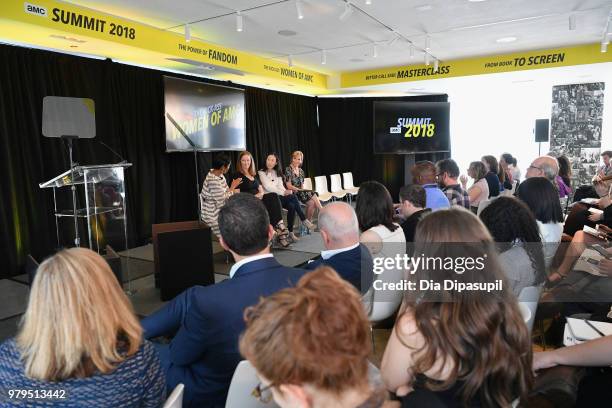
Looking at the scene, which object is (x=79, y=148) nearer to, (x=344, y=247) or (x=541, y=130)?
(x=344, y=247)

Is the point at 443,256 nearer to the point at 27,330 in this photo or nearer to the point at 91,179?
the point at 27,330

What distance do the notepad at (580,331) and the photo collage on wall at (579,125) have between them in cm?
909

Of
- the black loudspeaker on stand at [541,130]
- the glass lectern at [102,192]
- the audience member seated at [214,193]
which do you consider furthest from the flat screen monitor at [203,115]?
the black loudspeaker on stand at [541,130]

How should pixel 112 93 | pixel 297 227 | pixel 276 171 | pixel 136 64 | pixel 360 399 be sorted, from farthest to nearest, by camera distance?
pixel 297 227 → pixel 276 171 → pixel 136 64 → pixel 112 93 → pixel 360 399

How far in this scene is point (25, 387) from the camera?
1094mm

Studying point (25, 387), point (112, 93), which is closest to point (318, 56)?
point (112, 93)

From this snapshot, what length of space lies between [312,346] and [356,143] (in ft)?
32.2

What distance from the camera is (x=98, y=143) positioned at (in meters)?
5.45

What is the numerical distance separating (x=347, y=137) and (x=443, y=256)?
9249mm

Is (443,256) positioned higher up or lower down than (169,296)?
higher up

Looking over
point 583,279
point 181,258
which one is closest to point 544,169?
point 583,279

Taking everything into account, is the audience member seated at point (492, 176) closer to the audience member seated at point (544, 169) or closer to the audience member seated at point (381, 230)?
the audience member seated at point (544, 169)

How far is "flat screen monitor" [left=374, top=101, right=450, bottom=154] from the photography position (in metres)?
9.27

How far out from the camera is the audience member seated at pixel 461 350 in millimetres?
1118
